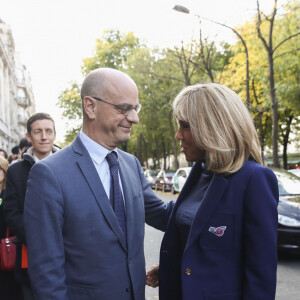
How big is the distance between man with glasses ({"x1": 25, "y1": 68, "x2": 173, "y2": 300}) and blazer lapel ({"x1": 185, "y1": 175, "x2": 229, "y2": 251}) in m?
0.39

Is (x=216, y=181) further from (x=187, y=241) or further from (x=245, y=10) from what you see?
(x=245, y=10)

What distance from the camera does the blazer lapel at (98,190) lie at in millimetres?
2045

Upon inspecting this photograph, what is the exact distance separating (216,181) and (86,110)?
87 cm

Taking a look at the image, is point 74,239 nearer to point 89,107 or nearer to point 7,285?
point 89,107

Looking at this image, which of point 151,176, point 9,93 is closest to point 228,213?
point 151,176

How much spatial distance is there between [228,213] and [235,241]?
152 millimetres

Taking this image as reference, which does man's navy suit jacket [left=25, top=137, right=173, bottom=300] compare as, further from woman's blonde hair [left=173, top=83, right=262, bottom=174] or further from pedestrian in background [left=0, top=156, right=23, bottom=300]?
pedestrian in background [left=0, top=156, right=23, bottom=300]

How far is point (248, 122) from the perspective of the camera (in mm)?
2033

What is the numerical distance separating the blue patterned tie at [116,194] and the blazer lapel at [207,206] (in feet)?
1.37

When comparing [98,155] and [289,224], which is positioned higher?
[98,155]

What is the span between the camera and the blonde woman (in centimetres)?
187

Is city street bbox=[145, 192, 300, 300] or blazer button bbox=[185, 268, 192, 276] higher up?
blazer button bbox=[185, 268, 192, 276]

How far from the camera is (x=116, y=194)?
2.19 metres

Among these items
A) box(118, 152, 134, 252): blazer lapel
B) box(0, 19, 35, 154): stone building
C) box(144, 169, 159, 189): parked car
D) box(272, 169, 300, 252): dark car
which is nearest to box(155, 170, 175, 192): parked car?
box(144, 169, 159, 189): parked car
